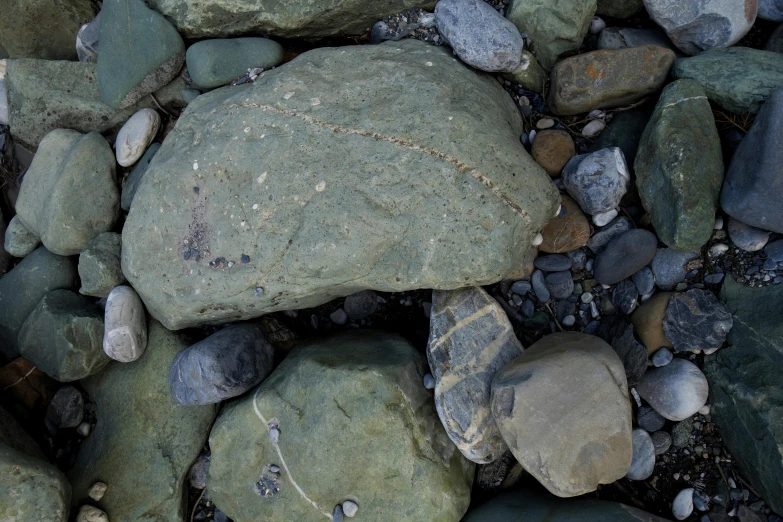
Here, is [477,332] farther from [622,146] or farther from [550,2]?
[550,2]

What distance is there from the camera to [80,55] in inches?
132

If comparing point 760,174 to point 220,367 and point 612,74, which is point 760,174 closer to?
point 612,74

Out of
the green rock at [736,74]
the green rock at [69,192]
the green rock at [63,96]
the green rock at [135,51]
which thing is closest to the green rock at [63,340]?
the green rock at [69,192]

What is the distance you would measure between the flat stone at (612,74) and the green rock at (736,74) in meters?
0.09

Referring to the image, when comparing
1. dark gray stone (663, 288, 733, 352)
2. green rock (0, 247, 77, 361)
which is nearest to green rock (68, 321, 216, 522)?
green rock (0, 247, 77, 361)

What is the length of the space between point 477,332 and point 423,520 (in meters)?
0.84

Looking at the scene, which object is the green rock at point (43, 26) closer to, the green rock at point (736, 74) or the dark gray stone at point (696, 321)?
the green rock at point (736, 74)

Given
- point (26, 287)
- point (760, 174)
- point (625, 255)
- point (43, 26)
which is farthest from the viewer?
point (43, 26)

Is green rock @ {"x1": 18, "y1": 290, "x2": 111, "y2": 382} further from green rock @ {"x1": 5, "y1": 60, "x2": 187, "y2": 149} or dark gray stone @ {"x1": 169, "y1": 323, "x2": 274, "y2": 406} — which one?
green rock @ {"x1": 5, "y1": 60, "x2": 187, "y2": 149}

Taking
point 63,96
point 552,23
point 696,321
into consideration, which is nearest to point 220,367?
point 63,96

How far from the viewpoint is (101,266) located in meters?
2.86

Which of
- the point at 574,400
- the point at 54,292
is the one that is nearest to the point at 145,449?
the point at 54,292

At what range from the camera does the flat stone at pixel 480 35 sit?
265 cm

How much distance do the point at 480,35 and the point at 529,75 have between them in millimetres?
338
